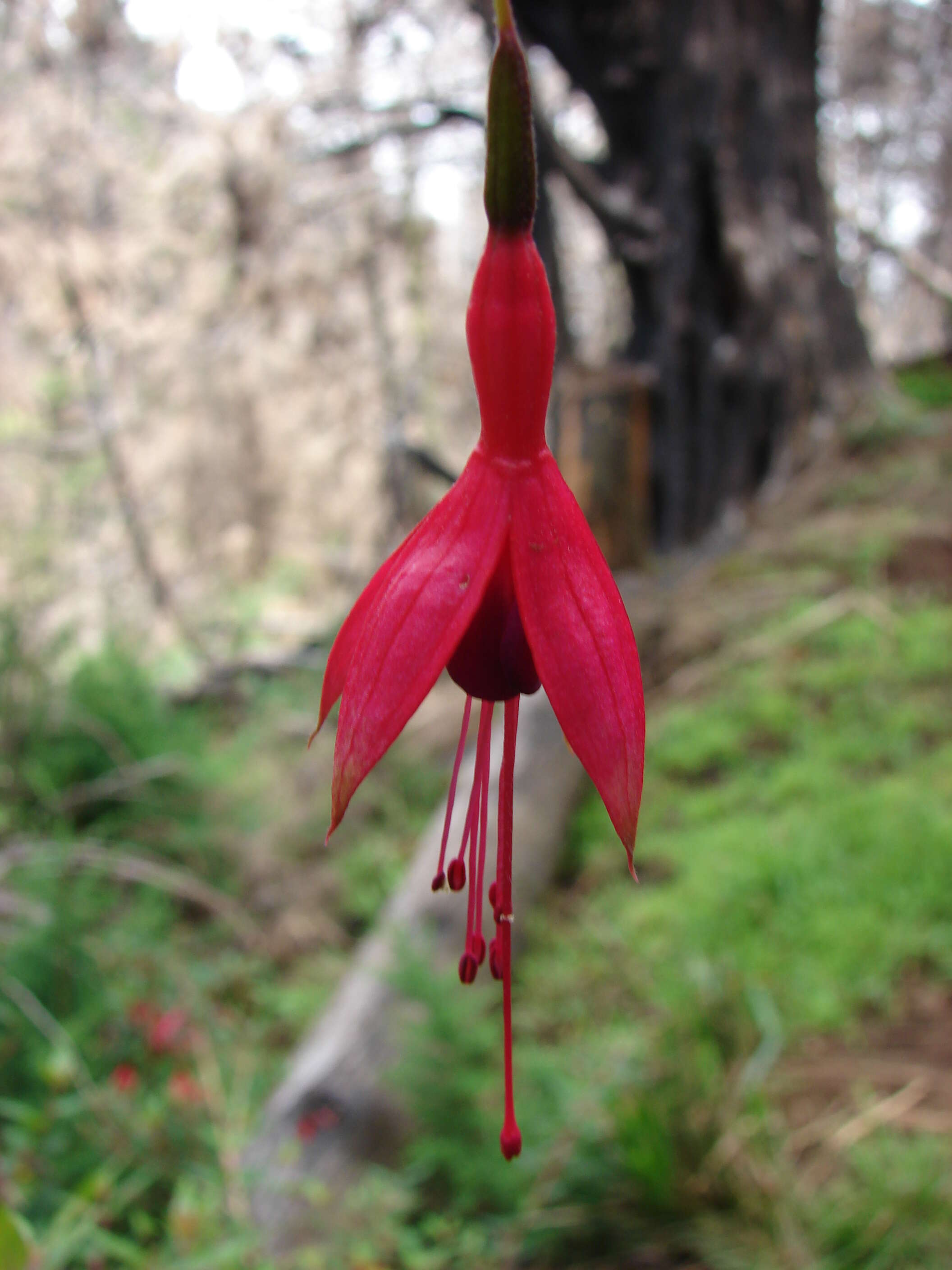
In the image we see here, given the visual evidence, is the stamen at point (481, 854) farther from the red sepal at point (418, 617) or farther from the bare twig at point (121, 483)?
the bare twig at point (121, 483)

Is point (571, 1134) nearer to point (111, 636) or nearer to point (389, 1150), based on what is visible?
point (389, 1150)

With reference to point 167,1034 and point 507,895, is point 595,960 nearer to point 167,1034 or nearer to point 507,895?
point 167,1034

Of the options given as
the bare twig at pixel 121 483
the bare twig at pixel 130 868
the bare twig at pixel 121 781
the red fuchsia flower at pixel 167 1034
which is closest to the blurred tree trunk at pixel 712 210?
the bare twig at pixel 121 781

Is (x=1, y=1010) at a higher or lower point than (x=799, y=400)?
lower

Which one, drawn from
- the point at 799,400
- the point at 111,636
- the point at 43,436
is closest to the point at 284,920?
the point at 111,636

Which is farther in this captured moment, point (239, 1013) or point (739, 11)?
point (739, 11)

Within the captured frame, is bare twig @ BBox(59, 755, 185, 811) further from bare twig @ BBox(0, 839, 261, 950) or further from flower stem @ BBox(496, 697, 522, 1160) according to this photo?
flower stem @ BBox(496, 697, 522, 1160)

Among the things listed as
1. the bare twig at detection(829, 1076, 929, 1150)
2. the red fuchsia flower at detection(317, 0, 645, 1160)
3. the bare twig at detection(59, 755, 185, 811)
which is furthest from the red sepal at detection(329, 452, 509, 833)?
the bare twig at detection(59, 755, 185, 811)
